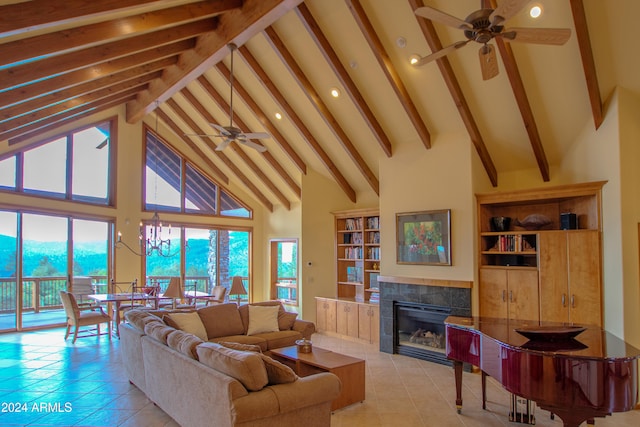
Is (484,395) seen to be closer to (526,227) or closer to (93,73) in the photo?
(526,227)

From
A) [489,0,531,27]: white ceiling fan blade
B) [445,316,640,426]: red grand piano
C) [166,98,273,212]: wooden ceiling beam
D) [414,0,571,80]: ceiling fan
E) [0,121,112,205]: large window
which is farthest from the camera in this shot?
[166,98,273,212]: wooden ceiling beam

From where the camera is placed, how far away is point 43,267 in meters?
7.89

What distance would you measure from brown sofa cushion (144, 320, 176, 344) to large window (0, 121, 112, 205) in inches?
207

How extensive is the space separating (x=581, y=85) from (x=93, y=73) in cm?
609

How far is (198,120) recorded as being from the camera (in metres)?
8.75

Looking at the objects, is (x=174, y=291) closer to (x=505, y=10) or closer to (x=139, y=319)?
(x=139, y=319)

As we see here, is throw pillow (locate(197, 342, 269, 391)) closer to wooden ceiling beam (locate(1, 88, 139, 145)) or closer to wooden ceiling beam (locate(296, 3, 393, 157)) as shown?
wooden ceiling beam (locate(296, 3, 393, 157))

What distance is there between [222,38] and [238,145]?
133 inches

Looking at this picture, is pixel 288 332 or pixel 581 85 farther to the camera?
pixel 288 332

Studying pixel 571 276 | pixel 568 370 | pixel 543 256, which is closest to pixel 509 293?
pixel 543 256

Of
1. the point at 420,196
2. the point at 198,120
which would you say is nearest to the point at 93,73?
the point at 198,120

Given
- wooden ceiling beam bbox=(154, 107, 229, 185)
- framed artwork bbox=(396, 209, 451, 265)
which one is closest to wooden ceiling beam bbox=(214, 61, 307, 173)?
wooden ceiling beam bbox=(154, 107, 229, 185)

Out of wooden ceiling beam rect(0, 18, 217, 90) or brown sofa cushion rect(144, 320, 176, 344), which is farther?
wooden ceiling beam rect(0, 18, 217, 90)

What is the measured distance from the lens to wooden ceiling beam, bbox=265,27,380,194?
5.72 meters
